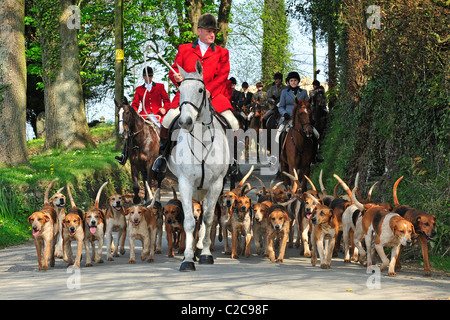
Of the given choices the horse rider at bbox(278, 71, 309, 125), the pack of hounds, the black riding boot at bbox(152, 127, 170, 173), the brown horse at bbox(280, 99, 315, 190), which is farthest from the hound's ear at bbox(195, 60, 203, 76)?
the horse rider at bbox(278, 71, 309, 125)

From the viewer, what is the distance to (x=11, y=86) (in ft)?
51.1

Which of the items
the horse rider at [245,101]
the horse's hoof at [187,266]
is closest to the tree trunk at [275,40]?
the horse rider at [245,101]

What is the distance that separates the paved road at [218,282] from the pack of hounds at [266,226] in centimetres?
26

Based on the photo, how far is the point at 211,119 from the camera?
980 cm

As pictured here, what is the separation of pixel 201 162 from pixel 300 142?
538 cm

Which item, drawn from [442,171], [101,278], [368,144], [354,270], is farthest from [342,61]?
[101,278]

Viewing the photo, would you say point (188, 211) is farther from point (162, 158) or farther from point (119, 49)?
point (119, 49)

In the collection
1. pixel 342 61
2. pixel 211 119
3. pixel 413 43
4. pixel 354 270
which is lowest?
pixel 354 270

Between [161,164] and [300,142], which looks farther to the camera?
[300,142]

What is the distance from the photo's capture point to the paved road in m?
7.01

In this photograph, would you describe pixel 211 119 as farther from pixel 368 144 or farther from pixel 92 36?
pixel 92 36

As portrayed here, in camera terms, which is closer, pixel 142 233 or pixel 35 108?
pixel 142 233

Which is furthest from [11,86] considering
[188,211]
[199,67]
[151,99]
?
[199,67]

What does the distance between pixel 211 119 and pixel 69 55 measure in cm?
1318
